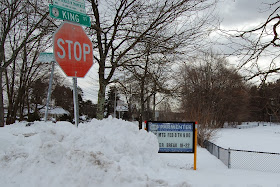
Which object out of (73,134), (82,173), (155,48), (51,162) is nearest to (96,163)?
(82,173)

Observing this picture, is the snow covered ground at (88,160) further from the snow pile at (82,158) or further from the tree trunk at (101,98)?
the tree trunk at (101,98)

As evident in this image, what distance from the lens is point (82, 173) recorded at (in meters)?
3.80

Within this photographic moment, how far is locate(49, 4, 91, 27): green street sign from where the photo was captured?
4.09 metres

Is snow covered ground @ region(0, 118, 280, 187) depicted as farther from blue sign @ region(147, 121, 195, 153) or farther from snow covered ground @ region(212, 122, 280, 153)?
snow covered ground @ region(212, 122, 280, 153)

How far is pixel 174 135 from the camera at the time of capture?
710 centimetres

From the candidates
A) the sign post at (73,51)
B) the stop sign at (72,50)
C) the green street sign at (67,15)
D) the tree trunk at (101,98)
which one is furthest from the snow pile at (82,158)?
the tree trunk at (101,98)

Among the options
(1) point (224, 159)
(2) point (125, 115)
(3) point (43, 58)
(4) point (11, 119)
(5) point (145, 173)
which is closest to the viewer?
(5) point (145, 173)

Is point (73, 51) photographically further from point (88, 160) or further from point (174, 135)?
point (174, 135)

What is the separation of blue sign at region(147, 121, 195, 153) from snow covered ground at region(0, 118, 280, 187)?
174cm

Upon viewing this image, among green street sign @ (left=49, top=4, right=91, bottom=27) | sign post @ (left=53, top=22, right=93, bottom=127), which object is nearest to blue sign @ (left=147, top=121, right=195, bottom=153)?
sign post @ (left=53, top=22, right=93, bottom=127)

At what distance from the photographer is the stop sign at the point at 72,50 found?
13.9ft

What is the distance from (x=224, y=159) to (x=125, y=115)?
55.6 metres

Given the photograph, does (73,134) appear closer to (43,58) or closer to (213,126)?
(43,58)

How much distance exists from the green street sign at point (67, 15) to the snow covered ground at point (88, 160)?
2318mm
